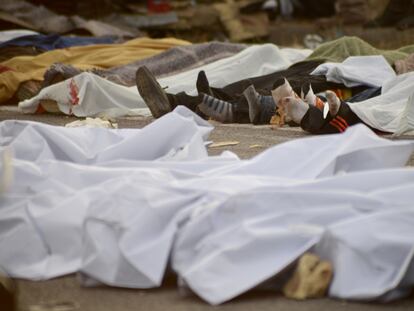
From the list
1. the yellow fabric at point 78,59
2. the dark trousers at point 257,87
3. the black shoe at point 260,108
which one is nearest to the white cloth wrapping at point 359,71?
the dark trousers at point 257,87

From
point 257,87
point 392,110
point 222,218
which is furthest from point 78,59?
point 222,218

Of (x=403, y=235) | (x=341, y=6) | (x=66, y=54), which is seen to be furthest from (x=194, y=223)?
(x=341, y=6)

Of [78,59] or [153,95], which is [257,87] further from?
[78,59]

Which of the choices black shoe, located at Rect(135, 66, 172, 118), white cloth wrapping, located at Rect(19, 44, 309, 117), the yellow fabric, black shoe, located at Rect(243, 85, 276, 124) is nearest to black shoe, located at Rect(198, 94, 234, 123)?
black shoe, located at Rect(243, 85, 276, 124)

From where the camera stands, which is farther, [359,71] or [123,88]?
[123,88]

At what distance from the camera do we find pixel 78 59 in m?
7.39

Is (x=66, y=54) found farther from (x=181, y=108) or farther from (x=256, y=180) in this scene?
(x=256, y=180)

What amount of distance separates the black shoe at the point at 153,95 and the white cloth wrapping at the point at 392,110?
3.61ft

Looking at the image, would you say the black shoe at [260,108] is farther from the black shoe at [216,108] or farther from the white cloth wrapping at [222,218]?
the white cloth wrapping at [222,218]

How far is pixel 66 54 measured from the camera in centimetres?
744

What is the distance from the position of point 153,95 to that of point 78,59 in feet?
7.32

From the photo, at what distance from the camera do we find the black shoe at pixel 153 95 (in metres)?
5.26

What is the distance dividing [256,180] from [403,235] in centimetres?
54

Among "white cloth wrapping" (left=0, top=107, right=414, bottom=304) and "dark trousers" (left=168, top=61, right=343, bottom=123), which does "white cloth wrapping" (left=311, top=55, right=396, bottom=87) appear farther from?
"white cloth wrapping" (left=0, top=107, right=414, bottom=304)
